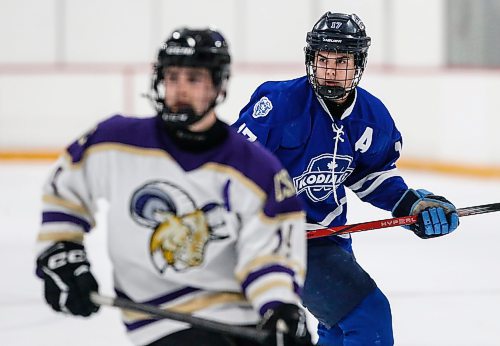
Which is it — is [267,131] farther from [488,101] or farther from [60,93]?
[60,93]

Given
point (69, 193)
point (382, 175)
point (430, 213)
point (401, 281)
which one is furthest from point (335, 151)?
point (401, 281)

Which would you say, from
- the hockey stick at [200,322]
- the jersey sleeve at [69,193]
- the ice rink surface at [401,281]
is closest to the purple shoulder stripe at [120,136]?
the jersey sleeve at [69,193]

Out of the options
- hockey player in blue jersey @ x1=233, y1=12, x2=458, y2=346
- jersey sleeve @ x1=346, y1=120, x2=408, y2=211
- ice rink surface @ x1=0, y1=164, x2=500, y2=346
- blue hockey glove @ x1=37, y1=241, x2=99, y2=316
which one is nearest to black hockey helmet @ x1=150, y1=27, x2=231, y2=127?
blue hockey glove @ x1=37, y1=241, x2=99, y2=316

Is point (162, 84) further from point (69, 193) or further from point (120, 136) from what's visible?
point (69, 193)

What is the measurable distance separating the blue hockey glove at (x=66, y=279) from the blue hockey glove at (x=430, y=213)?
1204 mm

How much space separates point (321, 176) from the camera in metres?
3.02

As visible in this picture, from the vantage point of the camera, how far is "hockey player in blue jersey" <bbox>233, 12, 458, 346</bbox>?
116 inches

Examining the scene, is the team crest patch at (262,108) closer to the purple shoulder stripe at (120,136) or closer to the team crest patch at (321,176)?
the team crest patch at (321,176)

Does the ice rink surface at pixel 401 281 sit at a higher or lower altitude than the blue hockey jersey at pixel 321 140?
lower

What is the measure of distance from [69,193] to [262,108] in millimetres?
1013

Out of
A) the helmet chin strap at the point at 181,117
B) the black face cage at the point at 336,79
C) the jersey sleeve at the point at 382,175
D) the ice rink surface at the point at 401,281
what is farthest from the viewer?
the ice rink surface at the point at 401,281

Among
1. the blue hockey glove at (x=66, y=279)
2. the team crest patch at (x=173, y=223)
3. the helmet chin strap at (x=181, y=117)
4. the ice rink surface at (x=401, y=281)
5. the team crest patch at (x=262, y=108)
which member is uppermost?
the helmet chin strap at (x=181, y=117)

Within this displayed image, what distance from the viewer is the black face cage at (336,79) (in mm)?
2936

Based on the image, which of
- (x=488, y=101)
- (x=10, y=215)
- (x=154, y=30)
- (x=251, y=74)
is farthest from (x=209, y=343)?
(x=154, y=30)
